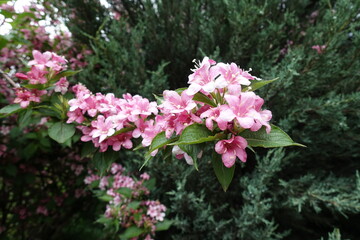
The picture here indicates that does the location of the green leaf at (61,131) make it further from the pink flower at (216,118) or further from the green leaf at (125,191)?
the green leaf at (125,191)

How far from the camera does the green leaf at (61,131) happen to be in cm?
103

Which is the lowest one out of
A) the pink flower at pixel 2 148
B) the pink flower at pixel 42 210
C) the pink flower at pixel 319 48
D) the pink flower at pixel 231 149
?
the pink flower at pixel 42 210

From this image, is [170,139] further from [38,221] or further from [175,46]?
[38,221]

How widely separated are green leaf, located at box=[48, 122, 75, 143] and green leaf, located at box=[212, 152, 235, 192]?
25.6 inches

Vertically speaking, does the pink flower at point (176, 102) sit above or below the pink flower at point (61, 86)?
above

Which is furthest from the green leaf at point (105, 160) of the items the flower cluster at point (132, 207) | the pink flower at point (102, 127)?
the flower cluster at point (132, 207)

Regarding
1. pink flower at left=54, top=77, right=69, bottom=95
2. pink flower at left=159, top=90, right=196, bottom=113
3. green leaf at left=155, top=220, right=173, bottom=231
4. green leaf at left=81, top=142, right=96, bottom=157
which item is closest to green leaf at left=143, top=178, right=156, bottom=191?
green leaf at left=155, top=220, right=173, bottom=231

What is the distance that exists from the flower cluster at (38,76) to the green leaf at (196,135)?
76 cm

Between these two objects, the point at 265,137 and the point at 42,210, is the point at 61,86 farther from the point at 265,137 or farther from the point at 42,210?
the point at 42,210

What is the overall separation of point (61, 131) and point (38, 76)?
260mm

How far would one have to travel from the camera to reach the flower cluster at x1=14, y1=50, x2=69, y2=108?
1.06 meters

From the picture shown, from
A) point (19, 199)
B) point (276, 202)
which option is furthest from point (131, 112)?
point (19, 199)

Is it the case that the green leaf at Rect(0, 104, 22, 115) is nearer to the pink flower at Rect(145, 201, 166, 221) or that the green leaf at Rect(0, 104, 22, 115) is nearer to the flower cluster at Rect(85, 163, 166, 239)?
Result: the flower cluster at Rect(85, 163, 166, 239)

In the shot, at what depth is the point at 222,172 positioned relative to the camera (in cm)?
68
